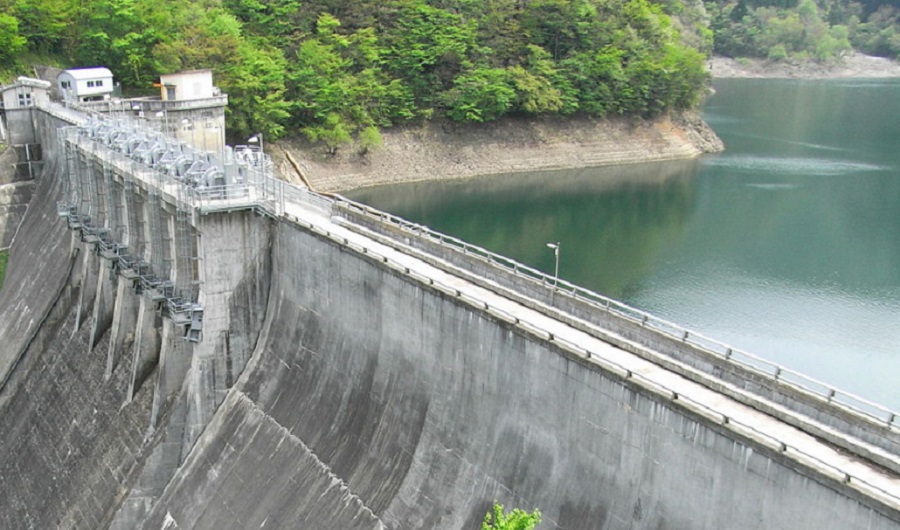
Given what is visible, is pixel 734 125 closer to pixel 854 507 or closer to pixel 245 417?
pixel 245 417

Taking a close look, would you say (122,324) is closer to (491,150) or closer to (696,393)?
(696,393)

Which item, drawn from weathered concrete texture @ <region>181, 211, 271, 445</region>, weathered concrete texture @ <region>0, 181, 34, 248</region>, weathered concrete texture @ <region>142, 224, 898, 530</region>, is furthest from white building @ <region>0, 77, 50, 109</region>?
weathered concrete texture @ <region>142, 224, 898, 530</region>

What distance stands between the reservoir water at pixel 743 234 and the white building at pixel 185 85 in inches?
681

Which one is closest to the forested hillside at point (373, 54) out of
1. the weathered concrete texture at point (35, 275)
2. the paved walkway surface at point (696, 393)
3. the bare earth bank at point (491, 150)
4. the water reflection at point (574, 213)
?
the bare earth bank at point (491, 150)

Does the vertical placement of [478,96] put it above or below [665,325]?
above

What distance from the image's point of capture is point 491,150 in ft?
277

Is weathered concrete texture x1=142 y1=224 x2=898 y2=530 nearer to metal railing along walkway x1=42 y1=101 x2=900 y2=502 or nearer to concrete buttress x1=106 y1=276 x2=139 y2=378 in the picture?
metal railing along walkway x1=42 y1=101 x2=900 y2=502

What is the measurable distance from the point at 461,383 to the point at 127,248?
18.2 m

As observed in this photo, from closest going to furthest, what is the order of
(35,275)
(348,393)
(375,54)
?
(348,393)
(35,275)
(375,54)

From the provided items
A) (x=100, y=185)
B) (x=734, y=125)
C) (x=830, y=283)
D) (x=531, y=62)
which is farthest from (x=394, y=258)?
(x=734, y=125)

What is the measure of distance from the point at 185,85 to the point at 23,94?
10.5m

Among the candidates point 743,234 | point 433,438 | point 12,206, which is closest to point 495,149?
point 743,234

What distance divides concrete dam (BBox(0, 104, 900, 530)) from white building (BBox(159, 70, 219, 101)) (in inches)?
784

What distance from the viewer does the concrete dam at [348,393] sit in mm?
15875
